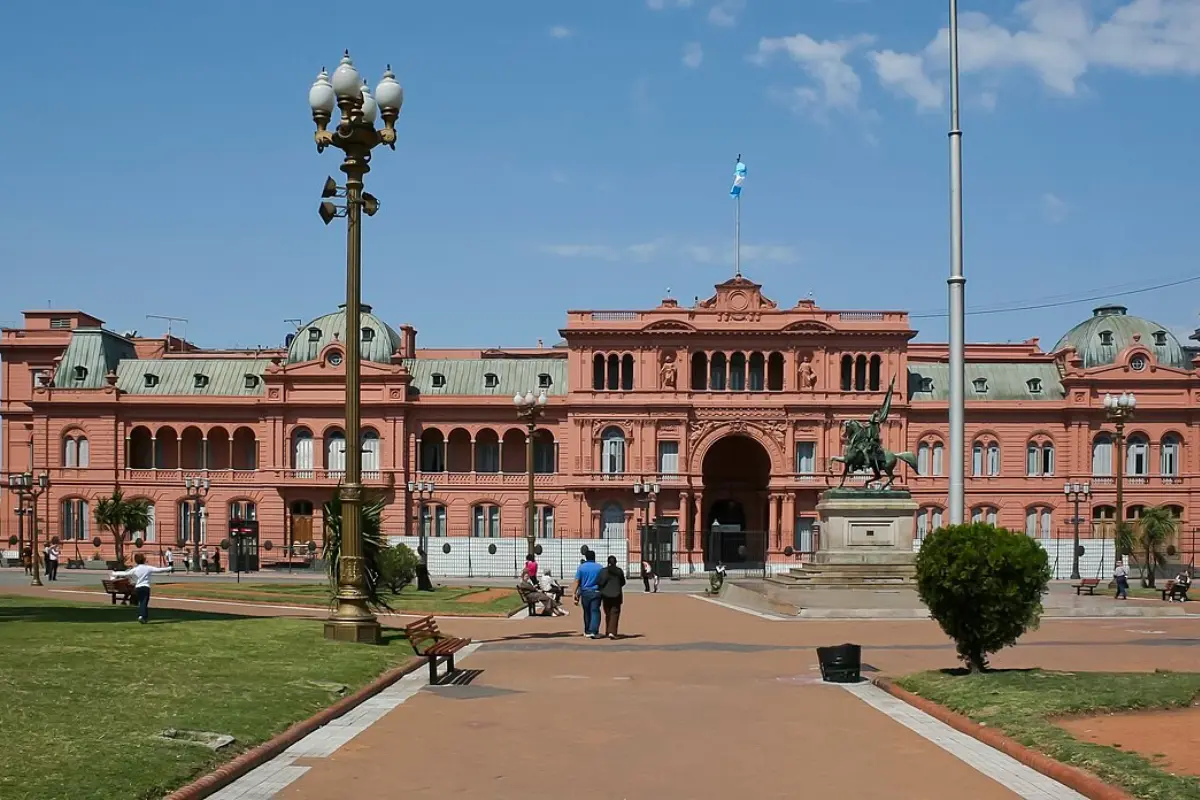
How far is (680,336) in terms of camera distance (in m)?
85.9

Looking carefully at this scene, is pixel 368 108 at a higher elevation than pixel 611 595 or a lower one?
higher

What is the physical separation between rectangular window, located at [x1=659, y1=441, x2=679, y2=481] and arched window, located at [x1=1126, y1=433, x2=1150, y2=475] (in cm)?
2854

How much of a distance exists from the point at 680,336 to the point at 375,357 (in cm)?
2065

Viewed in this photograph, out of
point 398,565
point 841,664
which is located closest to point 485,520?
point 398,565

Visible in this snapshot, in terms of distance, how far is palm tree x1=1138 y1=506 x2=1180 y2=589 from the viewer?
60031mm

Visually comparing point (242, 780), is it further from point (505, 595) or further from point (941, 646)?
point (505, 595)

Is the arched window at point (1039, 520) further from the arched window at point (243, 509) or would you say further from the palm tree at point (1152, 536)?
the arched window at point (243, 509)

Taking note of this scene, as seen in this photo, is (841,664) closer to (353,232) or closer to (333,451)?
(353,232)

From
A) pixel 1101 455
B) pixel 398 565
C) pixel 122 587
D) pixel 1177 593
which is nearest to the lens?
pixel 122 587

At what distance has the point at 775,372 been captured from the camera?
287ft

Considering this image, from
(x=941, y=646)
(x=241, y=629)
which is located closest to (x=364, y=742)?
(x=241, y=629)

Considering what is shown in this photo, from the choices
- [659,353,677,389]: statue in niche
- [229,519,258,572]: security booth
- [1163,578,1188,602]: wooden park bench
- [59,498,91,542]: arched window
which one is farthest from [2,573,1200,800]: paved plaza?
[59,498,91,542]: arched window

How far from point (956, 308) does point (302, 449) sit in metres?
67.3

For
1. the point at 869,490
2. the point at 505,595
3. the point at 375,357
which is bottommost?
the point at 505,595
